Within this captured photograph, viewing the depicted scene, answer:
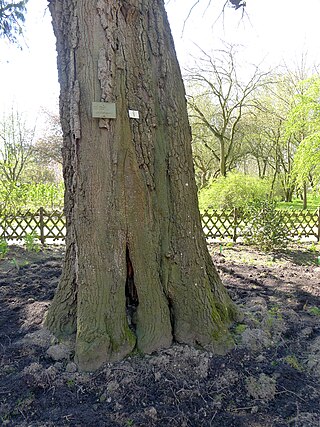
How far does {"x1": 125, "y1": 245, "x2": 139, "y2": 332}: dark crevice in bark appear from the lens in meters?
2.65

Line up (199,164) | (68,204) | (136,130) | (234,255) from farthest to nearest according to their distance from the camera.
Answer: (199,164) < (234,255) < (68,204) < (136,130)

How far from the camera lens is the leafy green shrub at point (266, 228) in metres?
7.73

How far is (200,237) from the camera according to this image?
9.45ft

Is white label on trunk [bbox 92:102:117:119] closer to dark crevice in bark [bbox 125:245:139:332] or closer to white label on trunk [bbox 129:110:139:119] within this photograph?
white label on trunk [bbox 129:110:139:119]

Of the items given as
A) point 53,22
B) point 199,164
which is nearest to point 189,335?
point 53,22

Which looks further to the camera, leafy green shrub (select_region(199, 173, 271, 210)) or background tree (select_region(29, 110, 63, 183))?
background tree (select_region(29, 110, 63, 183))

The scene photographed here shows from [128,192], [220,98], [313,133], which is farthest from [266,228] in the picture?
[220,98]

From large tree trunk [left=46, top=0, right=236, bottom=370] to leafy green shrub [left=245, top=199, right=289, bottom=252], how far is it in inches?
Answer: 205

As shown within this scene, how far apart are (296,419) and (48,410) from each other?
1404 millimetres

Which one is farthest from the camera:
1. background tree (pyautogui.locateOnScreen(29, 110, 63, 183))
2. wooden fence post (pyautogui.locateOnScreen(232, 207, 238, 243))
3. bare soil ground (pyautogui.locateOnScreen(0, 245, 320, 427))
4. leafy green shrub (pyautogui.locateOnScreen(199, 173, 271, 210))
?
background tree (pyautogui.locateOnScreen(29, 110, 63, 183))

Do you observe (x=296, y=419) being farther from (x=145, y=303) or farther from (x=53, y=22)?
(x=53, y=22)

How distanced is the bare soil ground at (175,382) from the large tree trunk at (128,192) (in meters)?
0.16

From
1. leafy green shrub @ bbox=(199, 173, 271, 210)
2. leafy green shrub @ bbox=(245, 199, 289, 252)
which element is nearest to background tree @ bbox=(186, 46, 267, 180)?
leafy green shrub @ bbox=(199, 173, 271, 210)

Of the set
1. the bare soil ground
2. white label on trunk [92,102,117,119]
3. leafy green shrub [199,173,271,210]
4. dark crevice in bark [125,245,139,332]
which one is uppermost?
white label on trunk [92,102,117,119]
